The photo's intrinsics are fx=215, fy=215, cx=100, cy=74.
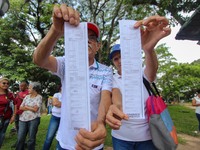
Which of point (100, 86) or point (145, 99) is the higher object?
point (100, 86)

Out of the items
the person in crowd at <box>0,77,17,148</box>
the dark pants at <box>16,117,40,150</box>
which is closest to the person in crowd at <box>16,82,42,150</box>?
the dark pants at <box>16,117,40,150</box>

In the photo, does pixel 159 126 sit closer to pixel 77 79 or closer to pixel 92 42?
pixel 92 42

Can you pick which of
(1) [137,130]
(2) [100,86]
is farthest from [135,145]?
(2) [100,86]

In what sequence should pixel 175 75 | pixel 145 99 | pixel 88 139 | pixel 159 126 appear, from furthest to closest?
pixel 175 75 < pixel 145 99 < pixel 159 126 < pixel 88 139

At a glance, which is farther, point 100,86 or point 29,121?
point 29,121

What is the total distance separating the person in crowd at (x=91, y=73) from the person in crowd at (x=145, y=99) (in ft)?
0.19

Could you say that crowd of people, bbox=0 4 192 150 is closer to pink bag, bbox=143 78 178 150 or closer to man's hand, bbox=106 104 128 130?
man's hand, bbox=106 104 128 130

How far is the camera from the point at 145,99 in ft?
5.63

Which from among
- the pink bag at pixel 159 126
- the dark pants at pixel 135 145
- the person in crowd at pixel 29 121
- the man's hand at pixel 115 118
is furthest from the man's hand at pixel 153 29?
the person in crowd at pixel 29 121

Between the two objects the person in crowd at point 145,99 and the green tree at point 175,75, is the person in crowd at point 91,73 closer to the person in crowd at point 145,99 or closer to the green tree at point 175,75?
the person in crowd at point 145,99

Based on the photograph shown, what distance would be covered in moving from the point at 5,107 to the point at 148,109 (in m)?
2.96

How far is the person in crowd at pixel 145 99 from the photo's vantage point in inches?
34.9

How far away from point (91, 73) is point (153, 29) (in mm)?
485

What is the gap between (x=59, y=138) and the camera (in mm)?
1429
